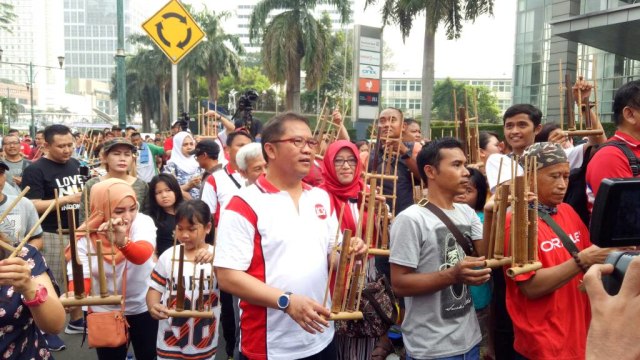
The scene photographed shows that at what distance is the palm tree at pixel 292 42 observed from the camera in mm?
26984

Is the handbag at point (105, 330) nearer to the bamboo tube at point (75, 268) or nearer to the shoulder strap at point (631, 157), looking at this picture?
the bamboo tube at point (75, 268)

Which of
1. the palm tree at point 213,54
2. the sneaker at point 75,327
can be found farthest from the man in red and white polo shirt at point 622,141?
the palm tree at point 213,54

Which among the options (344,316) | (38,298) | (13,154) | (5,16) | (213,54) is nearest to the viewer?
(38,298)

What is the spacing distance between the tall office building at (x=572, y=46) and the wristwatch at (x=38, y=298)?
305 inches

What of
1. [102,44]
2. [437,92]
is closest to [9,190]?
[437,92]

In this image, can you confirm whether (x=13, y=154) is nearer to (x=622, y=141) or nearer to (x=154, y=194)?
(x=154, y=194)

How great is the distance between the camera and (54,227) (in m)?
5.05

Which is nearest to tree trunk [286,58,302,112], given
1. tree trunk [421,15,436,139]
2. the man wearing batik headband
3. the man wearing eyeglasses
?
tree trunk [421,15,436,139]

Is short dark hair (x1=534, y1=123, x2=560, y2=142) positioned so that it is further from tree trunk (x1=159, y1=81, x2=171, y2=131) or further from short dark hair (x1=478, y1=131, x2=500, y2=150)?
tree trunk (x1=159, y1=81, x2=171, y2=131)

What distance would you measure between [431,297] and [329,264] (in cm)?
55

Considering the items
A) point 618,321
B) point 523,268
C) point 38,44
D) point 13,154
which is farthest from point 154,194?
point 38,44

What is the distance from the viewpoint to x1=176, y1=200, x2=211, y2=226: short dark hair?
11.8ft

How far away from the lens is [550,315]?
2.58 metres

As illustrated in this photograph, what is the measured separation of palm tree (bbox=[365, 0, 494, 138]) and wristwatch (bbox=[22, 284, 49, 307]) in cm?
1770
